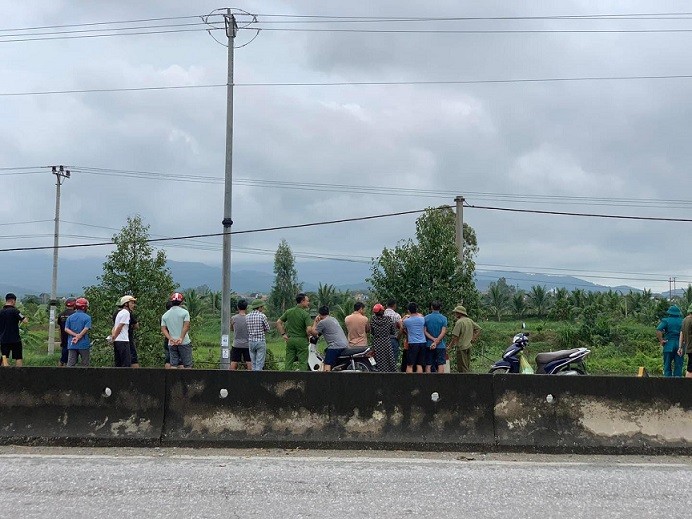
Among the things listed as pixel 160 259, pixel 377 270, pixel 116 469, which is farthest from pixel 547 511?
pixel 160 259

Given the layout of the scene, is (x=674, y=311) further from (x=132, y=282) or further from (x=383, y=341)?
(x=132, y=282)

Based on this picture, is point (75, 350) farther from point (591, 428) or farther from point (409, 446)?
point (591, 428)

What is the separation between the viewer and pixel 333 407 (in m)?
8.95

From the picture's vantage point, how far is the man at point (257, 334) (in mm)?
14270

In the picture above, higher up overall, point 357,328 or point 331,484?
point 357,328

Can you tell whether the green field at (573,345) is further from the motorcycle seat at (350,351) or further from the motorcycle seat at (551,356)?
the motorcycle seat at (551,356)

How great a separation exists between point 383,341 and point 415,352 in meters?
0.57

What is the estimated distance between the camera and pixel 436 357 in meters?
14.8

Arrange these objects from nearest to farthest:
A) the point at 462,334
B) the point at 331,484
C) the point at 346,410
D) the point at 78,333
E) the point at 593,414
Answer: the point at 331,484
the point at 593,414
the point at 346,410
the point at 78,333
the point at 462,334

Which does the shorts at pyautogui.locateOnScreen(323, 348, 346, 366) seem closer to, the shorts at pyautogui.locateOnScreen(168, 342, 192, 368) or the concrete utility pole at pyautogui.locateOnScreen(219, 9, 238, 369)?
the shorts at pyautogui.locateOnScreen(168, 342, 192, 368)

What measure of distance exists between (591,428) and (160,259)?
74.4 feet

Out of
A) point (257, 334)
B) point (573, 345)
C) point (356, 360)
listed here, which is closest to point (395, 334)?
point (356, 360)

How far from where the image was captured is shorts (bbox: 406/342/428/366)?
14328 millimetres

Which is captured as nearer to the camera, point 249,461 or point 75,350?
point 249,461
